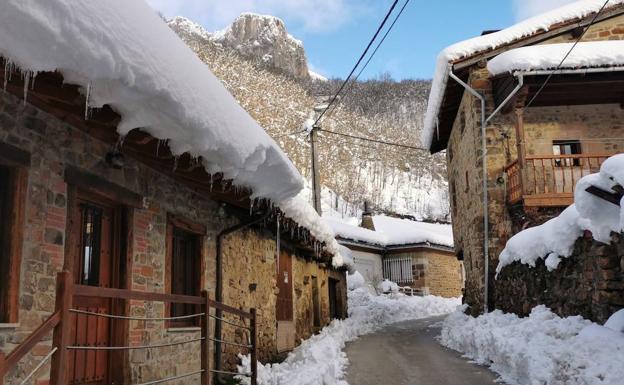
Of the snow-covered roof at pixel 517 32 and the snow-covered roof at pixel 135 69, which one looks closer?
the snow-covered roof at pixel 135 69

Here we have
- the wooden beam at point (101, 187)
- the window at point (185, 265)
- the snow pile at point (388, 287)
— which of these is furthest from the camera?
the snow pile at point (388, 287)

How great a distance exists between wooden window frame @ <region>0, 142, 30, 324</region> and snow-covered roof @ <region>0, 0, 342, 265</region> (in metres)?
0.76

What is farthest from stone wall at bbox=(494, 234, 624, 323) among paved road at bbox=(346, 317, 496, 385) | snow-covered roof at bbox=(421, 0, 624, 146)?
snow-covered roof at bbox=(421, 0, 624, 146)

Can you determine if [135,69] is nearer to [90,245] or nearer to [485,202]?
[90,245]

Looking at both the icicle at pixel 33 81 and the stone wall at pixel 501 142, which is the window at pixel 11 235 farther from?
the stone wall at pixel 501 142

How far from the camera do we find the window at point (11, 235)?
3.83 meters

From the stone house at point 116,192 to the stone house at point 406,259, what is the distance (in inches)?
678

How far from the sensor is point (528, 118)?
1208cm

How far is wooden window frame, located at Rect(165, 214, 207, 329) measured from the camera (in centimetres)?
621

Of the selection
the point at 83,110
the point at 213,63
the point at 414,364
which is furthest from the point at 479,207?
the point at 213,63

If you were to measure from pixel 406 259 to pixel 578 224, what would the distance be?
1991cm

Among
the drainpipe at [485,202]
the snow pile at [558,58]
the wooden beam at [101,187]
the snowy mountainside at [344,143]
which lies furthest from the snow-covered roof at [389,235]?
the wooden beam at [101,187]

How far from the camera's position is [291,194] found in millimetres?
6992

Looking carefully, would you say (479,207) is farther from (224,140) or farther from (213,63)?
(213,63)
